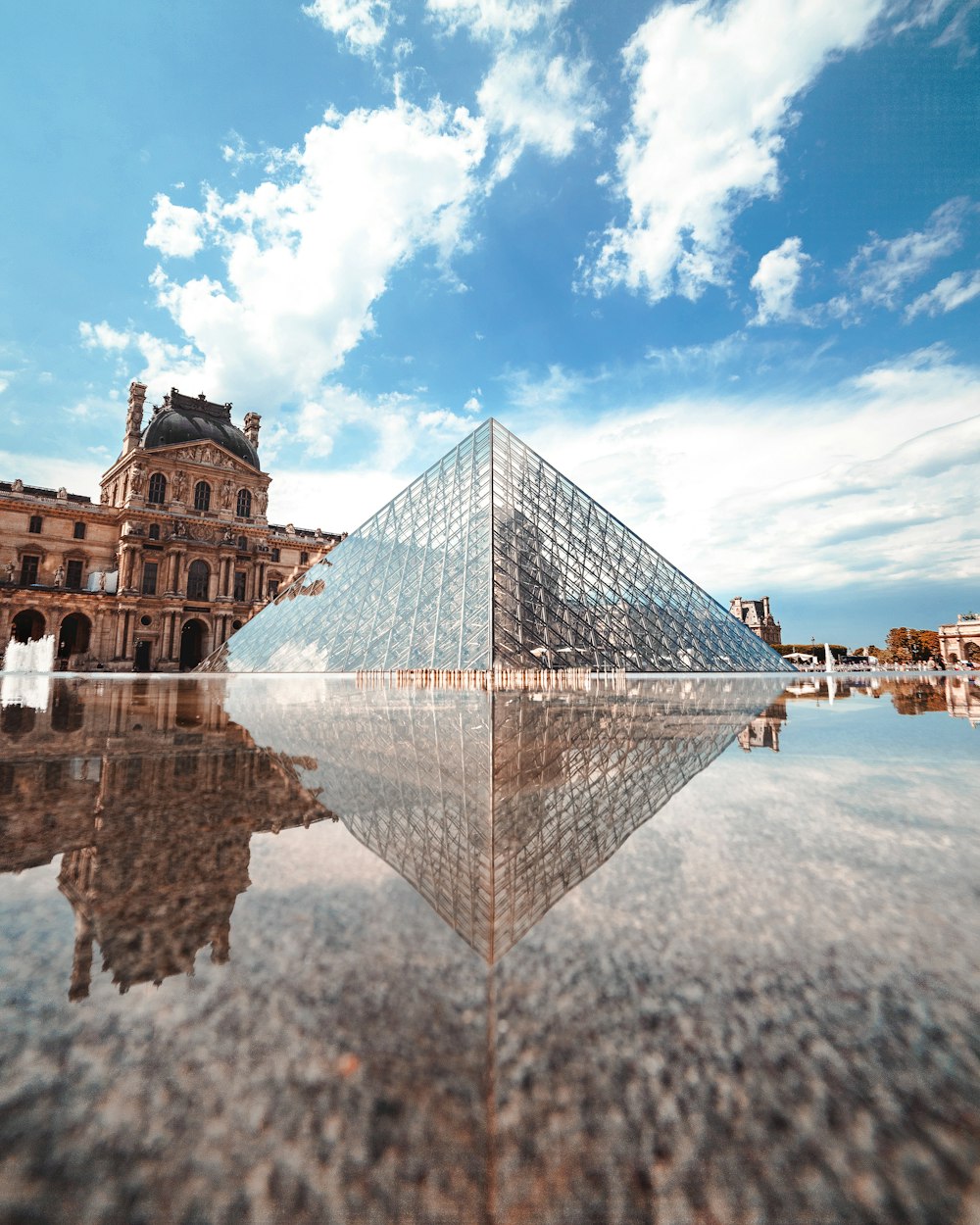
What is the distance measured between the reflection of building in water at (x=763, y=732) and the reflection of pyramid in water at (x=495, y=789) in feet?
0.59

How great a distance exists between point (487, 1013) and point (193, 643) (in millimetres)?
45148

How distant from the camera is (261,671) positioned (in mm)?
26812

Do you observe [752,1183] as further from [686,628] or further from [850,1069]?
[686,628]

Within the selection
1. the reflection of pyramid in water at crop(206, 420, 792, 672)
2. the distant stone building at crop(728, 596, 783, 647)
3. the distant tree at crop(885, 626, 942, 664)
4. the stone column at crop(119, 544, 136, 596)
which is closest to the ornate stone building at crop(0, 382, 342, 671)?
the stone column at crop(119, 544, 136, 596)

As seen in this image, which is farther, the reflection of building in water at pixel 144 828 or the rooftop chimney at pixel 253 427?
the rooftop chimney at pixel 253 427

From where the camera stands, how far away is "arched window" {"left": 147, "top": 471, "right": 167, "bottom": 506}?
4047 centimetres

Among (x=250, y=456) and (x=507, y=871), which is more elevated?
(x=250, y=456)

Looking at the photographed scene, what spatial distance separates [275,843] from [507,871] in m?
1.00

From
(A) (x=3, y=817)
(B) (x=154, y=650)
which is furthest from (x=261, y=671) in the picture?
(A) (x=3, y=817)

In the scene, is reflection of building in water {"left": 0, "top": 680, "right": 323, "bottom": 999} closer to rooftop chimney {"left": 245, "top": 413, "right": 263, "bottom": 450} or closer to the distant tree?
rooftop chimney {"left": 245, "top": 413, "right": 263, "bottom": 450}

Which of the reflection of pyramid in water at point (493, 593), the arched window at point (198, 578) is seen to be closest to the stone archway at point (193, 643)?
the arched window at point (198, 578)

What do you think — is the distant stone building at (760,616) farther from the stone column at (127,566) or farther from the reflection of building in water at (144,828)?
the reflection of building in water at (144,828)

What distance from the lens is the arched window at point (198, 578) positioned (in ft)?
134

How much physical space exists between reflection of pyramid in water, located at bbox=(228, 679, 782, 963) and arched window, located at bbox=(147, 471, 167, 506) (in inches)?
1518
